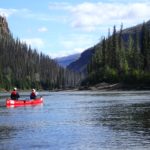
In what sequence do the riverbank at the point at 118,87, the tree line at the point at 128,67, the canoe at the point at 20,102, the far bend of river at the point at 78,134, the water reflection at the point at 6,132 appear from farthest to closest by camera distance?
the tree line at the point at 128,67, the riverbank at the point at 118,87, the canoe at the point at 20,102, the water reflection at the point at 6,132, the far bend of river at the point at 78,134

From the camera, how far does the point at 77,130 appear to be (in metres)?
41.2

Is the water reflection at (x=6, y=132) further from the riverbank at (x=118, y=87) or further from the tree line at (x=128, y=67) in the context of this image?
the tree line at (x=128, y=67)

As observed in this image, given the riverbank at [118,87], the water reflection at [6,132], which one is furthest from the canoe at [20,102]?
the riverbank at [118,87]

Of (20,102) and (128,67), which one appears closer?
(20,102)

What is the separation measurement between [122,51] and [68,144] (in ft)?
535

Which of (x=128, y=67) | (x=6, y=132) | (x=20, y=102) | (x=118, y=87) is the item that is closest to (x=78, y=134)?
(x=6, y=132)

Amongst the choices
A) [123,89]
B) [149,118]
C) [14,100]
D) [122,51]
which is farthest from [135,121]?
[122,51]

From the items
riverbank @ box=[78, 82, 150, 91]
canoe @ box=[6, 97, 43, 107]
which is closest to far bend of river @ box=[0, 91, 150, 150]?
canoe @ box=[6, 97, 43, 107]

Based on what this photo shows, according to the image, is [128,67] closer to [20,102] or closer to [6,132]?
[20,102]

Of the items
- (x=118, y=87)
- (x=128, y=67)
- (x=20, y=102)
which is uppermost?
(x=128, y=67)

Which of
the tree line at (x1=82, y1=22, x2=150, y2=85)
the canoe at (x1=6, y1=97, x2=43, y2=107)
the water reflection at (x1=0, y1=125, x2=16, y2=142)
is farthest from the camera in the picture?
the tree line at (x1=82, y1=22, x2=150, y2=85)

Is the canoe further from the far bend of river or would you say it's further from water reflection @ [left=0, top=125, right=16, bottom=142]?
water reflection @ [left=0, top=125, right=16, bottom=142]

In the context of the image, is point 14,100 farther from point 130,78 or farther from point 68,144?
point 130,78

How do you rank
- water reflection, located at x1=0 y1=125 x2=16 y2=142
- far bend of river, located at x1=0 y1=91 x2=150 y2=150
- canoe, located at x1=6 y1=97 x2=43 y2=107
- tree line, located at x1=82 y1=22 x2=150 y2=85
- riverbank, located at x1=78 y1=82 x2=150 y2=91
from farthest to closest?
tree line, located at x1=82 y1=22 x2=150 y2=85 < riverbank, located at x1=78 y1=82 x2=150 y2=91 < canoe, located at x1=6 y1=97 x2=43 y2=107 < water reflection, located at x1=0 y1=125 x2=16 y2=142 < far bend of river, located at x1=0 y1=91 x2=150 y2=150
